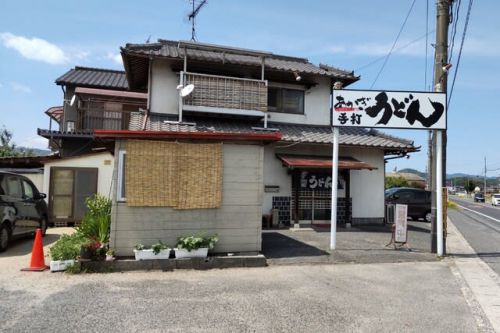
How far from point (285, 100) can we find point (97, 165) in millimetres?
7717

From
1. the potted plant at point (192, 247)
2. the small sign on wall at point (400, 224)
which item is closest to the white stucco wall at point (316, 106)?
the small sign on wall at point (400, 224)

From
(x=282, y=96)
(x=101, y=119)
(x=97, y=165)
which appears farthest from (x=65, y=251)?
(x=101, y=119)

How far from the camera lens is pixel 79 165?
14352 millimetres

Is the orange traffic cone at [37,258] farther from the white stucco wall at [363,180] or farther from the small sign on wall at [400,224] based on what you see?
the white stucco wall at [363,180]

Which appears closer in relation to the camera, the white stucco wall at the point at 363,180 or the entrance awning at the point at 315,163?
the entrance awning at the point at 315,163

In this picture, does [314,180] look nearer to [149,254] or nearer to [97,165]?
[97,165]

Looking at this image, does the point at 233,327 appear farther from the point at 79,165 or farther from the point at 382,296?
the point at 79,165

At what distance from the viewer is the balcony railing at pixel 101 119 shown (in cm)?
1709

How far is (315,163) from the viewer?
1378cm

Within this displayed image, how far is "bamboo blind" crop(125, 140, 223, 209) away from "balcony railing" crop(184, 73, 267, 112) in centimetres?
601

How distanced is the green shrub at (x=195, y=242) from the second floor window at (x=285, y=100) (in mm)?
8728

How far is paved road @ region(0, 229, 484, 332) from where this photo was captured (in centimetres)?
485

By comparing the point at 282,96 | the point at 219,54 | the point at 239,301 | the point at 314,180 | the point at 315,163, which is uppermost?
the point at 219,54

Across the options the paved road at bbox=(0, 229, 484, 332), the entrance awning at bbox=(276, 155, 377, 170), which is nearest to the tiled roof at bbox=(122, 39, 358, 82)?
the entrance awning at bbox=(276, 155, 377, 170)
